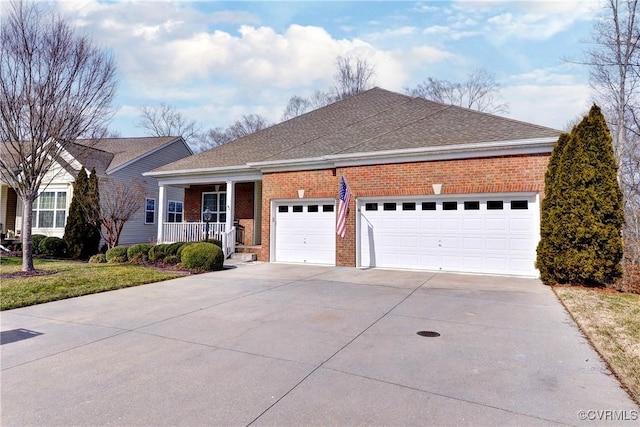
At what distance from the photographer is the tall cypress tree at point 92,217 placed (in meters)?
14.8

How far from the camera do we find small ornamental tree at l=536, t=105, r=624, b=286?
8234 millimetres

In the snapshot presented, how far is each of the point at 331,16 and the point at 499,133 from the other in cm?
639

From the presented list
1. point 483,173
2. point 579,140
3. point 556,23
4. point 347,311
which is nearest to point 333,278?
point 347,311

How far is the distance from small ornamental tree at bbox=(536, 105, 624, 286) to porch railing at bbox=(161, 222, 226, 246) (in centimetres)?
1122

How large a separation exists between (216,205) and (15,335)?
12040mm

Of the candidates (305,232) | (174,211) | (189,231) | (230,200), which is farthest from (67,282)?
(174,211)

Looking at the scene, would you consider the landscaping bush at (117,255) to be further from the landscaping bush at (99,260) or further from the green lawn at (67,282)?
the green lawn at (67,282)

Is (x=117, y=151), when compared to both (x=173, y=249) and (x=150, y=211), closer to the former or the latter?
(x=150, y=211)

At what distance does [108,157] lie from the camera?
21.0 metres

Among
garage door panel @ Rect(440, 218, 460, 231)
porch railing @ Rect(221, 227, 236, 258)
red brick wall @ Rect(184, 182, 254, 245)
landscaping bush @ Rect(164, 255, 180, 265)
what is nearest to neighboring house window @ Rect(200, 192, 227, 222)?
red brick wall @ Rect(184, 182, 254, 245)

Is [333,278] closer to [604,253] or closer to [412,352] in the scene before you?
[412,352]

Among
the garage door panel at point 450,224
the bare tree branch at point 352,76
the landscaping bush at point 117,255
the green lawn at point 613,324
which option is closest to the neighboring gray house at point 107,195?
the landscaping bush at point 117,255

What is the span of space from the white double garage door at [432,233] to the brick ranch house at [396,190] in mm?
29

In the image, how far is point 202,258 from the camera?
1105 centimetres
